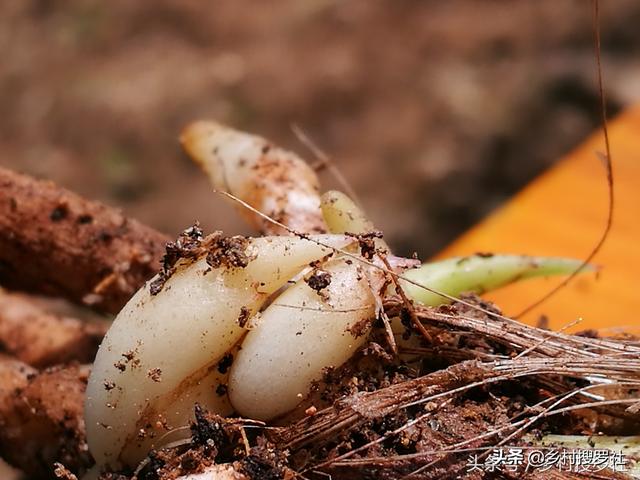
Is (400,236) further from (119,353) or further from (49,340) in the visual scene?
(119,353)

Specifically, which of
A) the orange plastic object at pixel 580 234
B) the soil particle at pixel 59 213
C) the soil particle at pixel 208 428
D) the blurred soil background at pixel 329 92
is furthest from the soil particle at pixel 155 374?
the blurred soil background at pixel 329 92

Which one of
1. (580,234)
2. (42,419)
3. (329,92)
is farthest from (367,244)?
(329,92)

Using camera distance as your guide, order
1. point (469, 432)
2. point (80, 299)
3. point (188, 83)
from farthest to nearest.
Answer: point (188, 83), point (80, 299), point (469, 432)

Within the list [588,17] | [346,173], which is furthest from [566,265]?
[588,17]

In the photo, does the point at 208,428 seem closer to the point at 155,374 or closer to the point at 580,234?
the point at 155,374

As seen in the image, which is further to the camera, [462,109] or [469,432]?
[462,109]

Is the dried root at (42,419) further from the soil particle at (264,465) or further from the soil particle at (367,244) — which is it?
the soil particle at (367,244)
